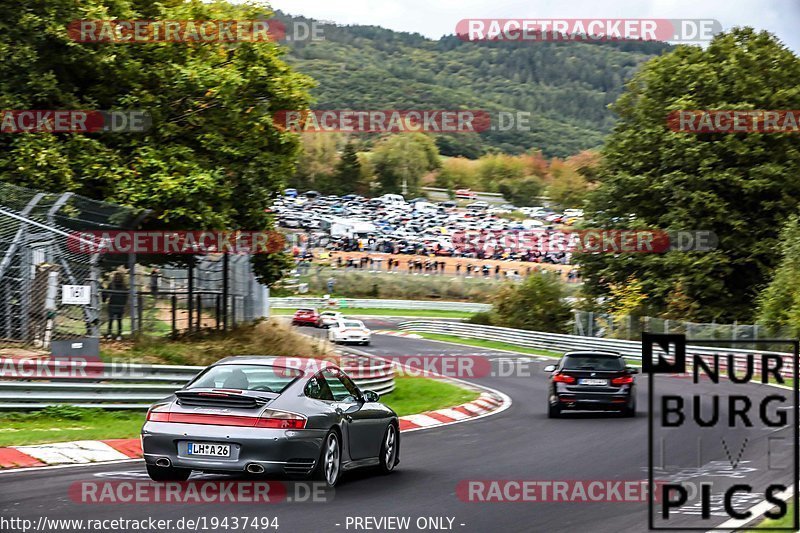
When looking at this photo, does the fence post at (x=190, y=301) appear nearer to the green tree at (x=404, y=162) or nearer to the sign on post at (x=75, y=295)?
the sign on post at (x=75, y=295)

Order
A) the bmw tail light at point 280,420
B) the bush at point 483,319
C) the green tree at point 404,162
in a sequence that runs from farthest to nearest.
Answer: the green tree at point 404,162, the bush at point 483,319, the bmw tail light at point 280,420

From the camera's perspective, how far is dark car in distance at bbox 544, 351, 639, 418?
67.5 ft

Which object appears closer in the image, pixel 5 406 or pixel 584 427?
pixel 5 406

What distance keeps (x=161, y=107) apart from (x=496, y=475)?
51.1ft

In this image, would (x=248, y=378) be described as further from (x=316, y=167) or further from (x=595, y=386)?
(x=316, y=167)

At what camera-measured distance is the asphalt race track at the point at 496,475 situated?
9180 millimetres

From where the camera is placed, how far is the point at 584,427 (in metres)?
19.1

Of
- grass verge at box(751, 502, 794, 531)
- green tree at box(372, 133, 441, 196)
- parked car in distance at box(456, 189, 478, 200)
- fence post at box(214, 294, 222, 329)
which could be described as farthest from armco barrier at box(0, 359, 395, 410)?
parked car in distance at box(456, 189, 478, 200)

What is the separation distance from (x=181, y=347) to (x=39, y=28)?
7258 mm

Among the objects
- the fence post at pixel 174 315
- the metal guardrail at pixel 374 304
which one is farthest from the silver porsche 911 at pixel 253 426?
the metal guardrail at pixel 374 304

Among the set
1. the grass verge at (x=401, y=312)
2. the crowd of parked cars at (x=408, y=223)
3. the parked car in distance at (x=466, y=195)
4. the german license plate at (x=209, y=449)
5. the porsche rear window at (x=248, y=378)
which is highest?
the parked car in distance at (x=466, y=195)

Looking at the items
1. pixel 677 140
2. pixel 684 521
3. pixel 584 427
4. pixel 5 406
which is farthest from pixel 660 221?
pixel 684 521

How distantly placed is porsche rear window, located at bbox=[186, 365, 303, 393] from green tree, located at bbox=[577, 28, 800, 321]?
35480 millimetres

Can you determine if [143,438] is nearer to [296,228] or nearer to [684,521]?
[684,521]
